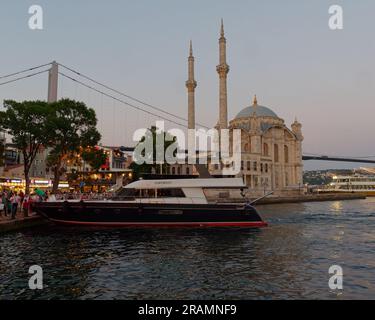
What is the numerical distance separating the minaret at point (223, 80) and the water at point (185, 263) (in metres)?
54.7

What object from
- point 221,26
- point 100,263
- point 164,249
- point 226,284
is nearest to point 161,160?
point 164,249

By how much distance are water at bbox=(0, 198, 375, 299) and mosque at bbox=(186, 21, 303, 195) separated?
5685 cm

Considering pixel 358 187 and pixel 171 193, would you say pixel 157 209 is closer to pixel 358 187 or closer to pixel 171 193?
pixel 171 193

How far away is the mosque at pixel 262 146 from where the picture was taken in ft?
269

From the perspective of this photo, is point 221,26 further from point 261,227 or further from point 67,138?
point 261,227

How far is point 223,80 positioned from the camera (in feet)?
257

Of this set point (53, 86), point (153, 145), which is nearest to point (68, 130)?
point (153, 145)

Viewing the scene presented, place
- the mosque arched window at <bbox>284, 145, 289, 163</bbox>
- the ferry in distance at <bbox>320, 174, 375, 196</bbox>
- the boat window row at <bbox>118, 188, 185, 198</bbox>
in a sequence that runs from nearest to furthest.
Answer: the boat window row at <bbox>118, 188, 185, 198</bbox> < the mosque arched window at <bbox>284, 145, 289, 163</bbox> < the ferry in distance at <bbox>320, 174, 375, 196</bbox>

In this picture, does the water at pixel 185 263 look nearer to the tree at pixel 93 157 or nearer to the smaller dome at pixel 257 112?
the tree at pixel 93 157

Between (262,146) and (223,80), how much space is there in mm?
28180

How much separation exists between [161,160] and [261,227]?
66.8 ft

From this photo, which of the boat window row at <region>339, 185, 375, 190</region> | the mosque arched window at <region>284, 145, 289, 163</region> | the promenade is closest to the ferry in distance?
the boat window row at <region>339, 185, 375, 190</region>

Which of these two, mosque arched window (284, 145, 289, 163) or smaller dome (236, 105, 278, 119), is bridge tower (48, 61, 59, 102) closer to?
smaller dome (236, 105, 278, 119)

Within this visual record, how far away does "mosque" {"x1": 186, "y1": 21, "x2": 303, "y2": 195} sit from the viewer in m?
82.0
